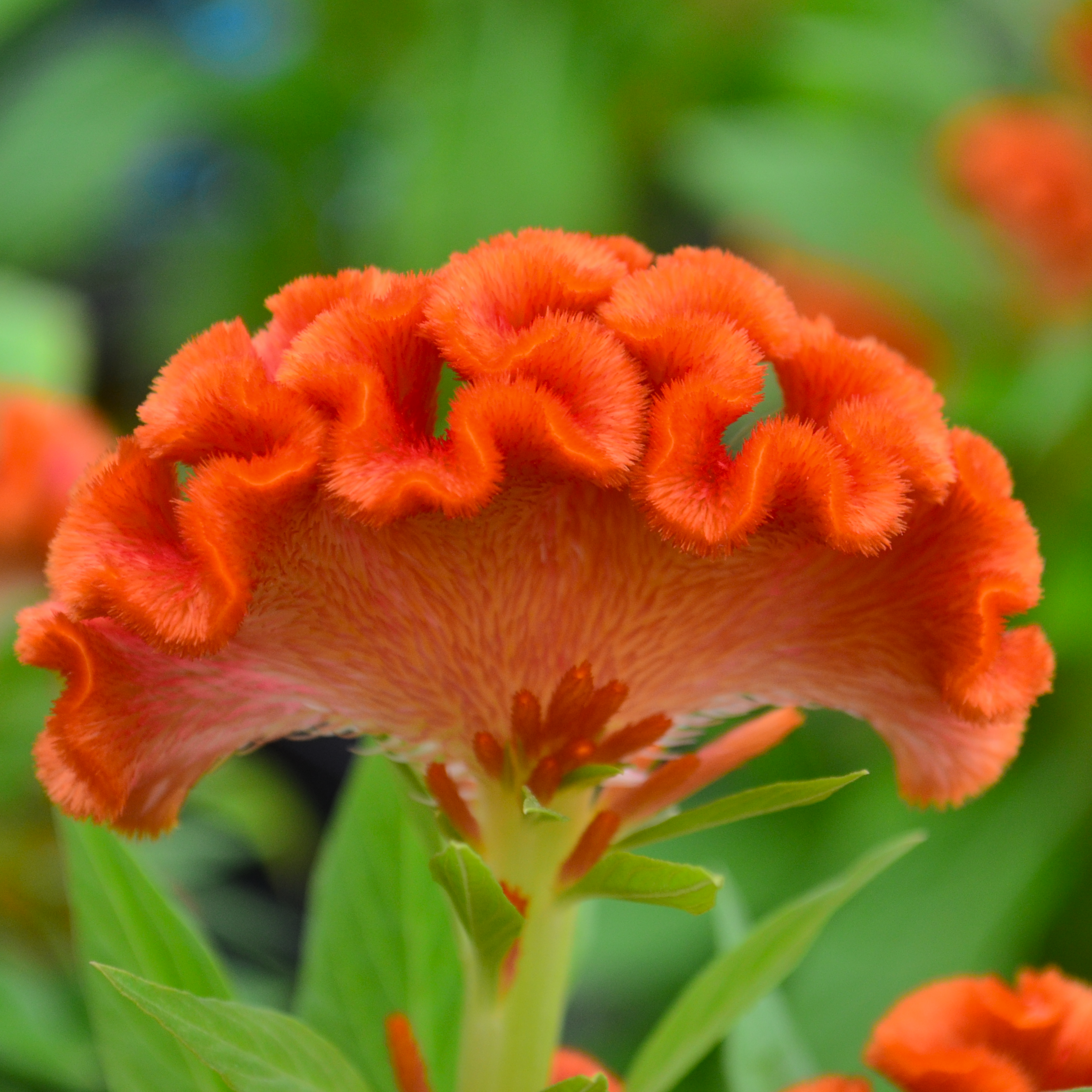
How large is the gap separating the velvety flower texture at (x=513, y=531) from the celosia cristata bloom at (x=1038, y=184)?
162 cm

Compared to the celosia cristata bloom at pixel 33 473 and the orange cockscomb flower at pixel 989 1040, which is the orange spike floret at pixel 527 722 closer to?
the orange cockscomb flower at pixel 989 1040

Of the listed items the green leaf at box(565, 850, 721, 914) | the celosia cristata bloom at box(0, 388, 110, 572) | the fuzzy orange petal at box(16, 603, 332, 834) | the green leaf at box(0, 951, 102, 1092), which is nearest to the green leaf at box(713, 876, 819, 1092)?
the green leaf at box(565, 850, 721, 914)

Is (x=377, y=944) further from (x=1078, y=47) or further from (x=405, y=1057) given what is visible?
(x=1078, y=47)

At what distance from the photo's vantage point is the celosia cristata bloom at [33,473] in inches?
45.9

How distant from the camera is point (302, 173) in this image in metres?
2.95

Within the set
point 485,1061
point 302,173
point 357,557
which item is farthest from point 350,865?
point 302,173

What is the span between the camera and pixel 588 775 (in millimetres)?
516

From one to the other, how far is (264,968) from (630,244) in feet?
3.92

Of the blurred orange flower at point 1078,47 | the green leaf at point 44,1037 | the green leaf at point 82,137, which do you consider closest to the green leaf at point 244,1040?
the green leaf at point 44,1037

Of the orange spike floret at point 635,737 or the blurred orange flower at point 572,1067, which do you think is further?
the blurred orange flower at point 572,1067

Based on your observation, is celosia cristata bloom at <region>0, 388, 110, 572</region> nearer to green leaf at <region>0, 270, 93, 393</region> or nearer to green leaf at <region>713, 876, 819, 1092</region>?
green leaf at <region>0, 270, 93, 393</region>

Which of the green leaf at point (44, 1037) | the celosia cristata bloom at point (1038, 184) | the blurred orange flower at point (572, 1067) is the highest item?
the celosia cristata bloom at point (1038, 184)

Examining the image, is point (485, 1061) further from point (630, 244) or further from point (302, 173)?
point (302, 173)

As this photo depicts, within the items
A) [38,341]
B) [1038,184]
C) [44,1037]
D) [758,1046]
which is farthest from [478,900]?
[1038,184]
